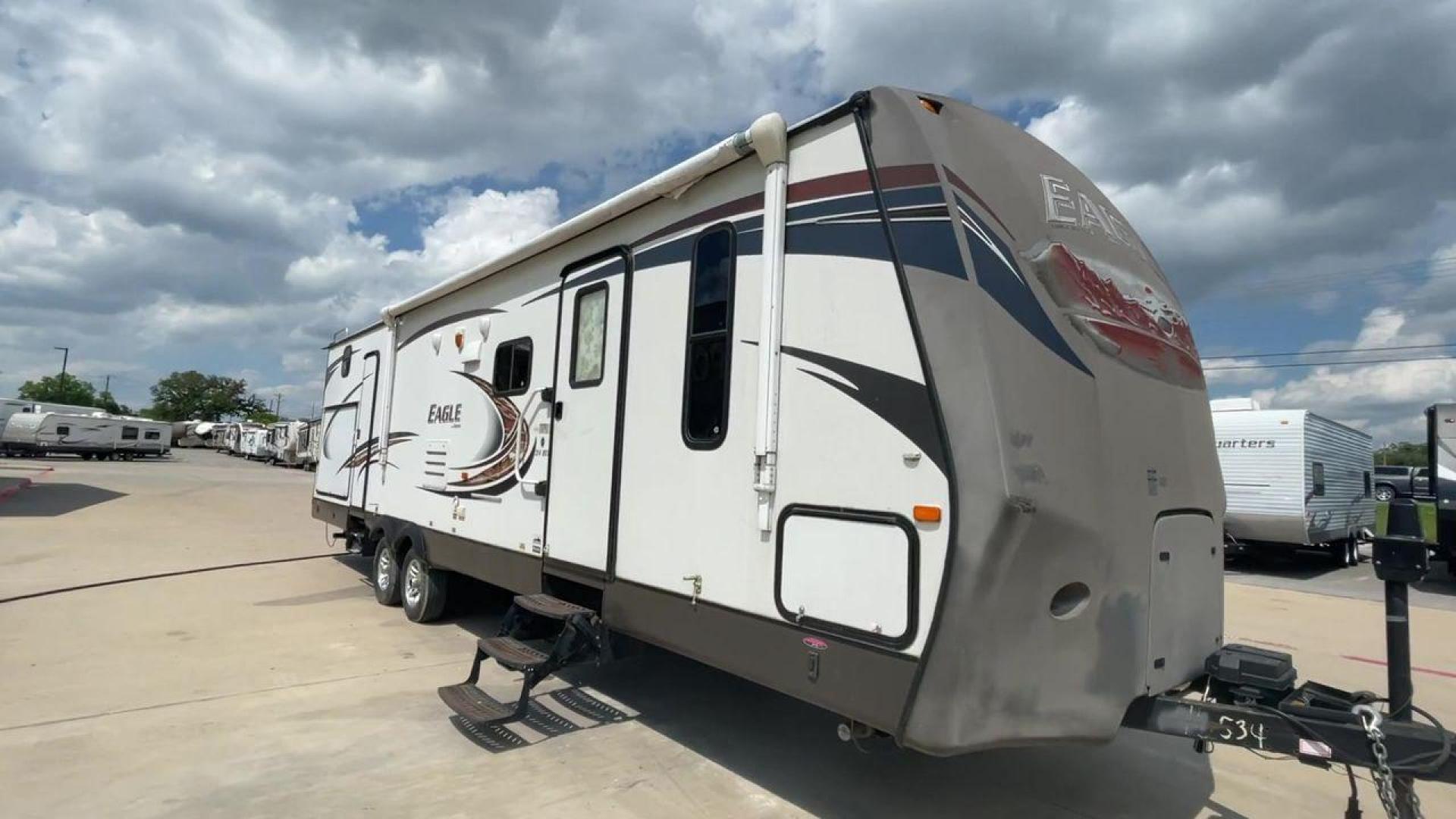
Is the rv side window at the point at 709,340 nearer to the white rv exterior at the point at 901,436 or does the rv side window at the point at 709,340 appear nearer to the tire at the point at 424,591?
the white rv exterior at the point at 901,436

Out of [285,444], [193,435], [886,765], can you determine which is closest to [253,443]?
[285,444]

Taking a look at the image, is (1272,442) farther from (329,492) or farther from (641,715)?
(329,492)

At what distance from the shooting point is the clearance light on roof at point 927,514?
3008 millimetres

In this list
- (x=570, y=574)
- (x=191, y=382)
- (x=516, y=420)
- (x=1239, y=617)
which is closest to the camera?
(x=570, y=574)

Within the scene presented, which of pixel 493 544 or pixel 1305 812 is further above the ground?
pixel 493 544

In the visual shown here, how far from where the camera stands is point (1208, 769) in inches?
187

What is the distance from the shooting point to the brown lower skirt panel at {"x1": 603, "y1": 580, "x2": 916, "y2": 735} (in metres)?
3.14

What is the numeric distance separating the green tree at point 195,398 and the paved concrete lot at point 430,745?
101 meters

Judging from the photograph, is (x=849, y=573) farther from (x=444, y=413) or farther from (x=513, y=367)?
(x=444, y=413)

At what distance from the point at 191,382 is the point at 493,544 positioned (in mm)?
106352

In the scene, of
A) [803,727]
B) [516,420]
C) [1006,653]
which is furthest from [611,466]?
[1006,653]

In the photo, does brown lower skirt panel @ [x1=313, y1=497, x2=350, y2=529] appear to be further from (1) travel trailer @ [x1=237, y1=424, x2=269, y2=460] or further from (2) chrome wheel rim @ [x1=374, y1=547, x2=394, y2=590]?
(1) travel trailer @ [x1=237, y1=424, x2=269, y2=460]

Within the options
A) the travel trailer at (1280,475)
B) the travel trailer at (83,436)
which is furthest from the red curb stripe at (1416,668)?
the travel trailer at (83,436)

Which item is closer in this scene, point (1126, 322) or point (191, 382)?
point (1126, 322)
